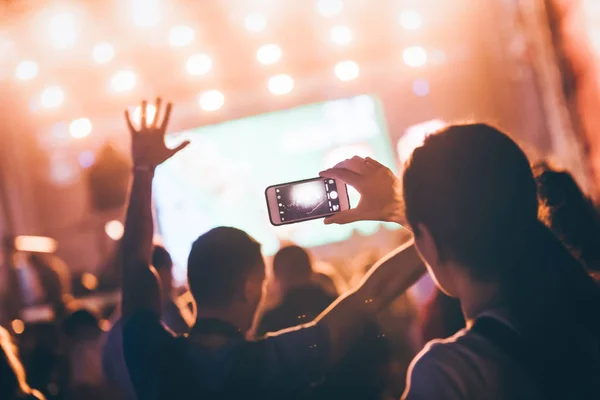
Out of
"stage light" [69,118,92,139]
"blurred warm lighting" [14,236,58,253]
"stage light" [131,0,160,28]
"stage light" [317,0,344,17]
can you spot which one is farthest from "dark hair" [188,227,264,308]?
"stage light" [69,118,92,139]

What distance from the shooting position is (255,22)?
5.71m

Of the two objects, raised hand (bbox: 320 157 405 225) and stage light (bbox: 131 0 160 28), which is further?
stage light (bbox: 131 0 160 28)

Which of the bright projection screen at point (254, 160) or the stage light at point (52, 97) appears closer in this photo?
the bright projection screen at point (254, 160)

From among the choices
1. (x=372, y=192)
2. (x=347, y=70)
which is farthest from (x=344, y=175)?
(x=347, y=70)

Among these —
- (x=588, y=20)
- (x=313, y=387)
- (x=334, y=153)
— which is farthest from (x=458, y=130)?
(x=334, y=153)

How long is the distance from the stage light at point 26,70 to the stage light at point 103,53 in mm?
576

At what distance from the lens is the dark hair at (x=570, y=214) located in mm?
1387

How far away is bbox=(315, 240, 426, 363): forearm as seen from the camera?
123 centimetres

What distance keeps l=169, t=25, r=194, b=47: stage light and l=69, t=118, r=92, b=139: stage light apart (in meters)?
1.19

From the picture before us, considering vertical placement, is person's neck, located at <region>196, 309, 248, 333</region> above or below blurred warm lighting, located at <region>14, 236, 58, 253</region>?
above

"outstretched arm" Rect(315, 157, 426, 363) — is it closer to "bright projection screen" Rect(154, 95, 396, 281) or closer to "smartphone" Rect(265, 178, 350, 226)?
"smartphone" Rect(265, 178, 350, 226)

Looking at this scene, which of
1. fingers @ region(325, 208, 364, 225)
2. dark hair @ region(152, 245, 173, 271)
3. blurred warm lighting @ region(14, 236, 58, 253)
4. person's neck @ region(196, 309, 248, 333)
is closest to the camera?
fingers @ region(325, 208, 364, 225)

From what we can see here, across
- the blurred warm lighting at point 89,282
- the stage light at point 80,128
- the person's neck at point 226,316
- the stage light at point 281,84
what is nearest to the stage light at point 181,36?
the stage light at point 281,84

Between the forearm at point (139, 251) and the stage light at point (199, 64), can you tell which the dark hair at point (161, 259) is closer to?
the forearm at point (139, 251)
